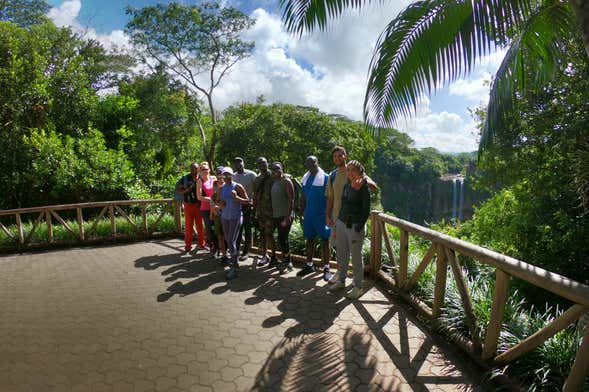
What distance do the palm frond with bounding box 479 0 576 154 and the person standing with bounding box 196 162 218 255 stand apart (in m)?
4.98

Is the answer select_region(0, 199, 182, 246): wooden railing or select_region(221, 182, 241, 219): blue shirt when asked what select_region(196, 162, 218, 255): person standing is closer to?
select_region(221, 182, 241, 219): blue shirt

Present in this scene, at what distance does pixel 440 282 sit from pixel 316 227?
2.20 metres

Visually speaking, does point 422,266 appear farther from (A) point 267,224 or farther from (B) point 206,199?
(B) point 206,199

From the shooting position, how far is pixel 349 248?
5.03 metres

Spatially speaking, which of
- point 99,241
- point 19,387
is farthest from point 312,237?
point 99,241

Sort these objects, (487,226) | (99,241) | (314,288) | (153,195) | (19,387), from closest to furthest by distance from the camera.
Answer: (19,387), (314,288), (99,241), (487,226), (153,195)

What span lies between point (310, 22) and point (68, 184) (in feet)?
38.4

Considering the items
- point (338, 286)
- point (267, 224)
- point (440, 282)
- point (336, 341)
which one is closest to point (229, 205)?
point (267, 224)

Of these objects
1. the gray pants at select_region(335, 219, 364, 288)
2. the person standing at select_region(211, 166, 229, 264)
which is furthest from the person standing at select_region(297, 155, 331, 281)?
the person standing at select_region(211, 166, 229, 264)

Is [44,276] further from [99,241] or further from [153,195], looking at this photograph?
[153,195]

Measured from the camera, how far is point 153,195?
14.9m

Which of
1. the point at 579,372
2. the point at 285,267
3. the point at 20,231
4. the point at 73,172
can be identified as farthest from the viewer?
the point at 73,172

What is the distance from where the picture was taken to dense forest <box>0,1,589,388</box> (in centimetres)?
787

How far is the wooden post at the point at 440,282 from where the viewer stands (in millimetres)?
4051
